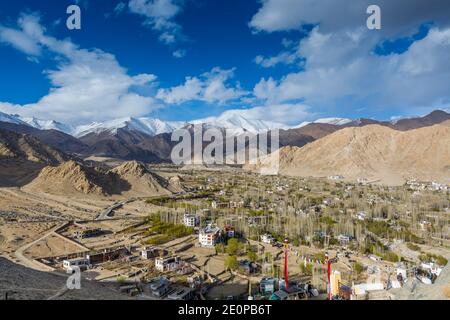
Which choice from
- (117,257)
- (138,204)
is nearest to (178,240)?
(117,257)

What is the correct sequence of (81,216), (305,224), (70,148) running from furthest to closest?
1. (70,148)
2. (81,216)
3. (305,224)

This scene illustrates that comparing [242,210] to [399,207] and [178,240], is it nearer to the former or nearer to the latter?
[178,240]

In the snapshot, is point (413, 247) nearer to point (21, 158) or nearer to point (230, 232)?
point (230, 232)

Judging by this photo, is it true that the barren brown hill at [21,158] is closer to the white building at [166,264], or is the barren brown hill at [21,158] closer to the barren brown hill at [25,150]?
the barren brown hill at [25,150]

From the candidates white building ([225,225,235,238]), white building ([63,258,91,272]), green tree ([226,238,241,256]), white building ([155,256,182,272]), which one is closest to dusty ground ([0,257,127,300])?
white building ([63,258,91,272])

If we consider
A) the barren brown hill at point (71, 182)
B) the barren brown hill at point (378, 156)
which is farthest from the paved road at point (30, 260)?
the barren brown hill at point (378, 156)

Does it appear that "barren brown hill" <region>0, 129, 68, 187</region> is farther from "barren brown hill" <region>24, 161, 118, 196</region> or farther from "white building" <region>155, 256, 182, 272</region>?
"white building" <region>155, 256, 182, 272</region>

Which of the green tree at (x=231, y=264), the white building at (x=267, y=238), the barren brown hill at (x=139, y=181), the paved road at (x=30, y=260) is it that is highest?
the barren brown hill at (x=139, y=181)

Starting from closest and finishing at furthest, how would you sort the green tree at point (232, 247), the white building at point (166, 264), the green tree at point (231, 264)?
the white building at point (166, 264)
the green tree at point (231, 264)
the green tree at point (232, 247)
